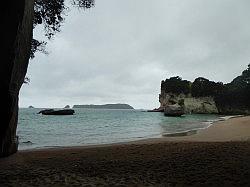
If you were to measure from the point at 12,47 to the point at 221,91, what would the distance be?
109 meters

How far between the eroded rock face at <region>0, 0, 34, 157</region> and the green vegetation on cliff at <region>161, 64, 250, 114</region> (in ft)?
325

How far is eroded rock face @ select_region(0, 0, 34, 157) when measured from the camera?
7496 mm

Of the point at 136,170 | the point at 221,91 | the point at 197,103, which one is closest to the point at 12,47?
the point at 136,170

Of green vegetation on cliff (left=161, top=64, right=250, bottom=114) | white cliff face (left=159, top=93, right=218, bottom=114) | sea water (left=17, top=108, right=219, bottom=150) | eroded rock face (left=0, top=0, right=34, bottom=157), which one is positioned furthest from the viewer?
white cliff face (left=159, top=93, right=218, bottom=114)

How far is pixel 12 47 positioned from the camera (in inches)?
303

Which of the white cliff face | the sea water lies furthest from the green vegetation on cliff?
the sea water

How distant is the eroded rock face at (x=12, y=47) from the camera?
7496 millimetres

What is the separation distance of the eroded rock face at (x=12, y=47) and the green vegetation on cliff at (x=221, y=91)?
99.0 m

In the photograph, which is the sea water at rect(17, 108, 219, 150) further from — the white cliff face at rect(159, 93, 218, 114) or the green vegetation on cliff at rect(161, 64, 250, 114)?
the white cliff face at rect(159, 93, 218, 114)

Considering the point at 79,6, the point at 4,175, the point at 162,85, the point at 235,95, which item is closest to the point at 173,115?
the point at 235,95

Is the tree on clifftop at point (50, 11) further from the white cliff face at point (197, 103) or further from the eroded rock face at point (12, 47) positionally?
the white cliff face at point (197, 103)

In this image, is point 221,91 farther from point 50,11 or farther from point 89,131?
point 50,11

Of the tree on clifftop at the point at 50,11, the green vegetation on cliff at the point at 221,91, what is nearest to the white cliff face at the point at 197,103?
the green vegetation on cliff at the point at 221,91

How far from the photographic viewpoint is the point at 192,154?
10891mm
